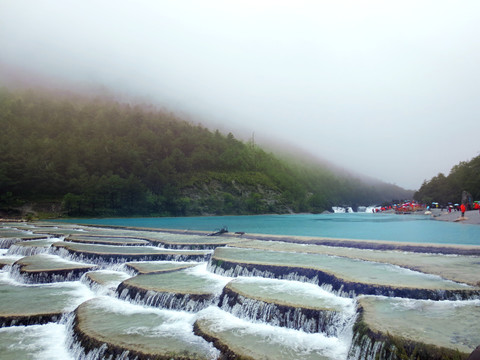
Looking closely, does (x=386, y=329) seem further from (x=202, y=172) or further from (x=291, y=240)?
(x=202, y=172)

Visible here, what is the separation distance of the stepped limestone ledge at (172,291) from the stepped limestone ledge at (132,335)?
323 mm

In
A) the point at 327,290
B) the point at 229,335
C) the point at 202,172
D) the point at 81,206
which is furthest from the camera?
the point at 202,172

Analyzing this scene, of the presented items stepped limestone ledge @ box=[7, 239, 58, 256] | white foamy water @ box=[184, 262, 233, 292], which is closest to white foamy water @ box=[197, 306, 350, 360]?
white foamy water @ box=[184, 262, 233, 292]

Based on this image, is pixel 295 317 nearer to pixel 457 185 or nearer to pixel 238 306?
pixel 238 306

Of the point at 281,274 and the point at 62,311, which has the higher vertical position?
the point at 281,274

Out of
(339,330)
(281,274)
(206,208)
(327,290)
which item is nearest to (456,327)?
(339,330)

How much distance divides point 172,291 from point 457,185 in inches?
4002

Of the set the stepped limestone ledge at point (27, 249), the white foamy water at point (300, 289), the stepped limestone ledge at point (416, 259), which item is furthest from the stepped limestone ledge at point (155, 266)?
the stepped limestone ledge at point (27, 249)

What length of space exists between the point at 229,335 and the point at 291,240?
14057mm

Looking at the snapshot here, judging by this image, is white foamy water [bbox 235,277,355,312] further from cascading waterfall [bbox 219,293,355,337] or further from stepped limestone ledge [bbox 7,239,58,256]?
stepped limestone ledge [bbox 7,239,58,256]

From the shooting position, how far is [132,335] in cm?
801

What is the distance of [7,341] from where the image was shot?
8.38 meters

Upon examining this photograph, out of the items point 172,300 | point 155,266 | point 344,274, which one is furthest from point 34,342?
point 344,274

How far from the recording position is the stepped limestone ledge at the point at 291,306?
8148 millimetres
